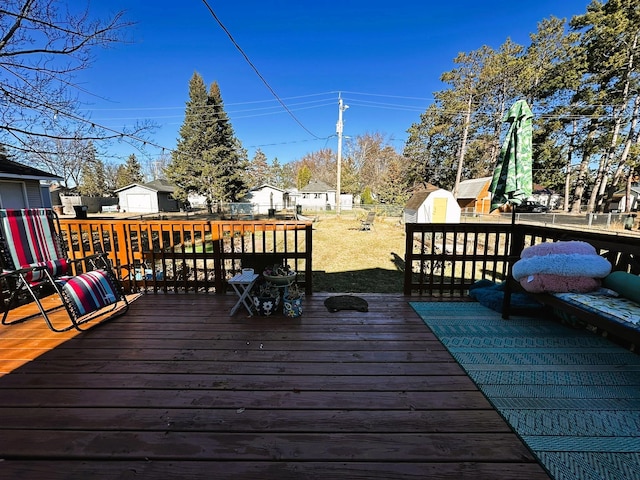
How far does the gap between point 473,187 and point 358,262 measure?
2002 centimetres

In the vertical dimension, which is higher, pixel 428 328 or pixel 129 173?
pixel 129 173

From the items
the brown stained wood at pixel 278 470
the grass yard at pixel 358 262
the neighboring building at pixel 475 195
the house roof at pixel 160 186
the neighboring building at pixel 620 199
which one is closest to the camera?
the brown stained wood at pixel 278 470

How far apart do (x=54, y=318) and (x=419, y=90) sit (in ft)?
82.8

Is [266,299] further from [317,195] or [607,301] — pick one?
[317,195]

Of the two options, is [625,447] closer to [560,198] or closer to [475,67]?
[475,67]

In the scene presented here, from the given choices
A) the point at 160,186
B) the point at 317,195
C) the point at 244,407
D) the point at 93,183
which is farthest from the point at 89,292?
the point at 93,183

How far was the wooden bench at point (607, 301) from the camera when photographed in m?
1.81

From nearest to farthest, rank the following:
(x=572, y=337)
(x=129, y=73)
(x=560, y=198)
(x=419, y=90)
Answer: (x=572, y=337), (x=129, y=73), (x=419, y=90), (x=560, y=198)

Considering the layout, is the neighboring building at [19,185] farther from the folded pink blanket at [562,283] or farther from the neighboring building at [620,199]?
the neighboring building at [620,199]

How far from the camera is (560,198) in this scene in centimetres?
3422


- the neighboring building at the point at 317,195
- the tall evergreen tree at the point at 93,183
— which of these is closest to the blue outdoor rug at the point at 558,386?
the neighboring building at the point at 317,195

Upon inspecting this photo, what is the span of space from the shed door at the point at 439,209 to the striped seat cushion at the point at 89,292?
1405cm

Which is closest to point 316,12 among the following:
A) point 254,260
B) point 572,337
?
point 254,260

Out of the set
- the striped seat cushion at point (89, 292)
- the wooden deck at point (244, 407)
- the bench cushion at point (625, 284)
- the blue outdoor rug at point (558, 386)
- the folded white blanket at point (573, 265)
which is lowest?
→ the blue outdoor rug at point (558, 386)
